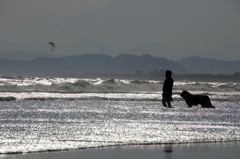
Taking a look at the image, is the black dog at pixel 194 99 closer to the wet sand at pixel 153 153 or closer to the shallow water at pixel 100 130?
the shallow water at pixel 100 130

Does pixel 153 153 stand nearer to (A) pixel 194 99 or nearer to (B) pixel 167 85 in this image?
(B) pixel 167 85

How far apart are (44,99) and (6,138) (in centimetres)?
2829

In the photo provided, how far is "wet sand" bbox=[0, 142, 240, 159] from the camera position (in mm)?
16619

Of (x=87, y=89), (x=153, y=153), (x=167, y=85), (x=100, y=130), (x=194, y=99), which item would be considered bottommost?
(x=153, y=153)

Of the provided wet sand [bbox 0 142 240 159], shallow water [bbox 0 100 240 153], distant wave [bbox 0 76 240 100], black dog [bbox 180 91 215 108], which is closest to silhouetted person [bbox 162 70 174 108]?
black dog [bbox 180 91 215 108]

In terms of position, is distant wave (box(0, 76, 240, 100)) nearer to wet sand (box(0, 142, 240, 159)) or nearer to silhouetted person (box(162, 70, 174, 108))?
silhouetted person (box(162, 70, 174, 108))

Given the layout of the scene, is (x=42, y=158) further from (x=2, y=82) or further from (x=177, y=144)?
(x=2, y=82)

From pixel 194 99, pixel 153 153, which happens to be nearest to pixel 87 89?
pixel 194 99

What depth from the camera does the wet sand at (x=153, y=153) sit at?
54.5ft

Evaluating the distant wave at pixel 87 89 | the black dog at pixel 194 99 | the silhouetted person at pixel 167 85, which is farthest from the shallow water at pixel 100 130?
the distant wave at pixel 87 89

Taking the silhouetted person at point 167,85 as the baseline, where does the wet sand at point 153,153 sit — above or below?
below

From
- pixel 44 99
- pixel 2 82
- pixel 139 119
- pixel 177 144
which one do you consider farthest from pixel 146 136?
pixel 2 82

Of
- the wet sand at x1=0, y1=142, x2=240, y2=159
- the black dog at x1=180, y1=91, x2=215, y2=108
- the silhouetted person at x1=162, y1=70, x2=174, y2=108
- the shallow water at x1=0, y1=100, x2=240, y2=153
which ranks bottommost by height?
the wet sand at x1=0, y1=142, x2=240, y2=159

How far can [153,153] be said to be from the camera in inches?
688
